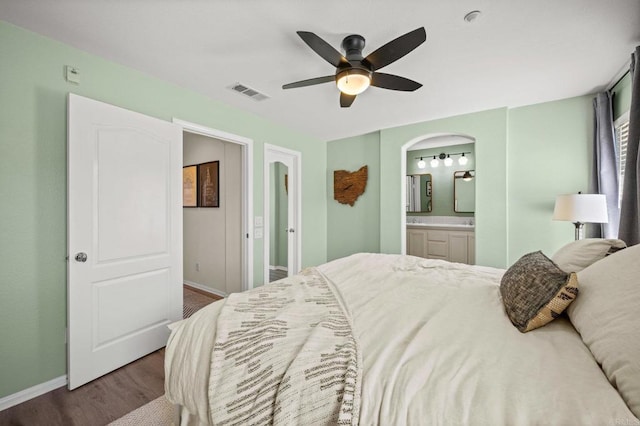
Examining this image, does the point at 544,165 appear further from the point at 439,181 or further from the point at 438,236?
the point at 439,181

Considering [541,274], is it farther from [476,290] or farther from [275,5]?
[275,5]

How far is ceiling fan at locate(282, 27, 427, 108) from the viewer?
1.64 meters

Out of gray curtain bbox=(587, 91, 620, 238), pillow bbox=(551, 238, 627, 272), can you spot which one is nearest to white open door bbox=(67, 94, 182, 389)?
pillow bbox=(551, 238, 627, 272)

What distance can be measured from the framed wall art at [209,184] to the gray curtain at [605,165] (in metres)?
4.49

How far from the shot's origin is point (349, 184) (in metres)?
4.61

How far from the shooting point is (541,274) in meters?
1.24

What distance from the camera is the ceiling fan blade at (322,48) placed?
5.21 ft

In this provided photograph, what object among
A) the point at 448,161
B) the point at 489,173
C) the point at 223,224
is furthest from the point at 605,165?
the point at 223,224

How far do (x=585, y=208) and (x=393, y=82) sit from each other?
85.4 inches

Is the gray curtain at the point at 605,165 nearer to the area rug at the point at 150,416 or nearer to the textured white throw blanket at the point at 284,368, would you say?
the textured white throw blanket at the point at 284,368

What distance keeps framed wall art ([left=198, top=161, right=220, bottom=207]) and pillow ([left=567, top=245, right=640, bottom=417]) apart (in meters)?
3.91

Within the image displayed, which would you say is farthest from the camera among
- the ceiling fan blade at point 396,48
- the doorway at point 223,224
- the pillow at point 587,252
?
the doorway at point 223,224

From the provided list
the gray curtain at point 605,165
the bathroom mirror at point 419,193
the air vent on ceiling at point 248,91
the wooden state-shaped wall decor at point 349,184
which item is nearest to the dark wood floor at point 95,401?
the air vent on ceiling at point 248,91

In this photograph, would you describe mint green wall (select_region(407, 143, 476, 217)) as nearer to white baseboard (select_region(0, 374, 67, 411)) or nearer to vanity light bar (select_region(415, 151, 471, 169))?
vanity light bar (select_region(415, 151, 471, 169))
